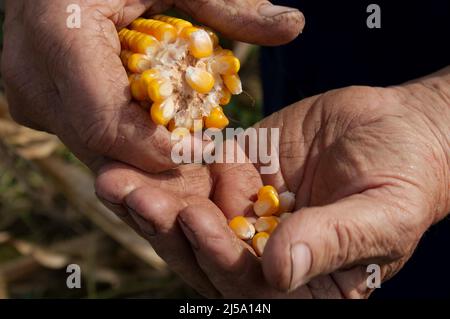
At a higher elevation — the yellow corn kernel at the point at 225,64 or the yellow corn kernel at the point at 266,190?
the yellow corn kernel at the point at 225,64

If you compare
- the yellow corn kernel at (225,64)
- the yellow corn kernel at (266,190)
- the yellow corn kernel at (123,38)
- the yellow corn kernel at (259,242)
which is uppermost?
the yellow corn kernel at (123,38)

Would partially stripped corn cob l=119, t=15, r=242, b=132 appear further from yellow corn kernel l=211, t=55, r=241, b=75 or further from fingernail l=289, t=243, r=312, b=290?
fingernail l=289, t=243, r=312, b=290

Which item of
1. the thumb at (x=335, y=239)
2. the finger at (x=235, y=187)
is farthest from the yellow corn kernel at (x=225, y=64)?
the thumb at (x=335, y=239)

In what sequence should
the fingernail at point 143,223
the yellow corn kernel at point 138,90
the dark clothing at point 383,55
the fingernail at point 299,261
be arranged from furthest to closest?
the dark clothing at point 383,55, the yellow corn kernel at point 138,90, the fingernail at point 143,223, the fingernail at point 299,261

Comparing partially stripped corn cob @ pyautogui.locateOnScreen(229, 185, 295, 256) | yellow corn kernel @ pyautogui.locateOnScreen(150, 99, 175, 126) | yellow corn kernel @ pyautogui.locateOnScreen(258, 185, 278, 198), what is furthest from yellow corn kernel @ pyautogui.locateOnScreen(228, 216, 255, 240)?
yellow corn kernel @ pyautogui.locateOnScreen(150, 99, 175, 126)

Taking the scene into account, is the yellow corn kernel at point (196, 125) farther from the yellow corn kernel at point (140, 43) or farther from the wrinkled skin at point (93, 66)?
the yellow corn kernel at point (140, 43)

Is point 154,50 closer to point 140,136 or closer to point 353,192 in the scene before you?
point 140,136

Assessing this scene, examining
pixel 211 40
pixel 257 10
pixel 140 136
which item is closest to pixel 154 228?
pixel 140 136
